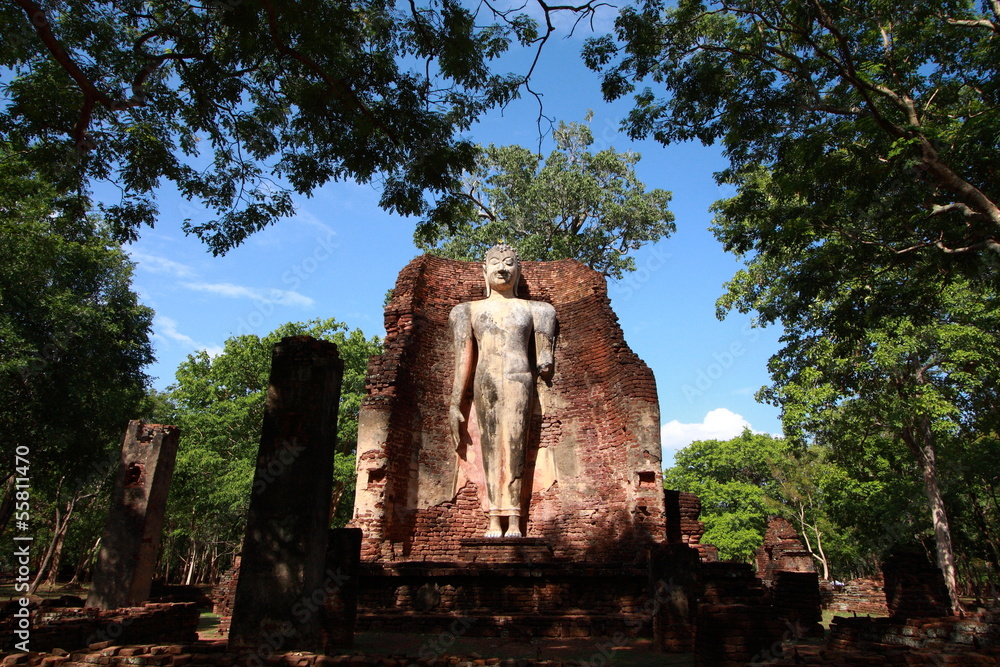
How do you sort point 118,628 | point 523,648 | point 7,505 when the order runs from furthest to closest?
point 7,505 < point 523,648 < point 118,628

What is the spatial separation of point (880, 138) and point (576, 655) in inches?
317

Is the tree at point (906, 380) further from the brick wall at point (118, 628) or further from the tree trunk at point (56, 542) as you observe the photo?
the tree trunk at point (56, 542)

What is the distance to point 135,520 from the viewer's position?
1064cm

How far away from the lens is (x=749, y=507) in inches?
1390

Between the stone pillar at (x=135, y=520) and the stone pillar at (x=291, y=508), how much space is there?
20.4 ft

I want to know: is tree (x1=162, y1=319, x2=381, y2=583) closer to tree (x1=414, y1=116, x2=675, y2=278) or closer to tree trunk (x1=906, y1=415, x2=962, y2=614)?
tree (x1=414, y1=116, x2=675, y2=278)

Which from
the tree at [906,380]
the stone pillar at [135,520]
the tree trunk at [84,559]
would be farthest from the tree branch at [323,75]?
the tree trunk at [84,559]

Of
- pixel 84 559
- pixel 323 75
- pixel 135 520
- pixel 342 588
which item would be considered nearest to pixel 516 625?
pixel 342 588

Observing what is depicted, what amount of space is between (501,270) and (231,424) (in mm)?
16146

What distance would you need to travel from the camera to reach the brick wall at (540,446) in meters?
10.7

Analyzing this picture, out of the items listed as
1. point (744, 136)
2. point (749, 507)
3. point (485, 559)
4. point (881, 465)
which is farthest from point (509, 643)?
point (749, 507)

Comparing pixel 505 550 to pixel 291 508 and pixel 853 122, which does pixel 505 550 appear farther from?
pixel 853 122

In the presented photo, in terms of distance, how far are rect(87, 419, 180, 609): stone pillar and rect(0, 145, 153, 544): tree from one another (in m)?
6.72

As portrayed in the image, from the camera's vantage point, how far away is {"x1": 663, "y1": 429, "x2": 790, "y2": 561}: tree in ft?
113
